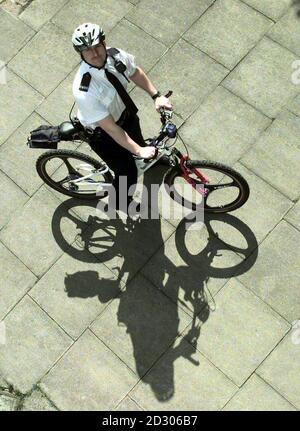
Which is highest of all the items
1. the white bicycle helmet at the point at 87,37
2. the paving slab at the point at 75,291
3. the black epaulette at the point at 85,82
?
the white bicycle helmet at the point at 87,37

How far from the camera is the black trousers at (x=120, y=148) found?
216 inches

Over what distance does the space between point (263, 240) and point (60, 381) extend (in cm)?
286

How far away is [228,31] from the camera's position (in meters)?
7.31

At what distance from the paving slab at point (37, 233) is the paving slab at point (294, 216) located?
8.70 feet

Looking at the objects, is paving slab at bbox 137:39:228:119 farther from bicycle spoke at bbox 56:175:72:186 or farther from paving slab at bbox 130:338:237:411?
paving slab at bbox 130:338:237:411

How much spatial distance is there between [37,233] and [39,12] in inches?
139

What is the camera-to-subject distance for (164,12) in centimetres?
A: 754

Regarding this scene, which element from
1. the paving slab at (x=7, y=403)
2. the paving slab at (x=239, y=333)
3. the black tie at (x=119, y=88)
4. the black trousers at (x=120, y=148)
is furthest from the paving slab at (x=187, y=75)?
the paving slab at (x=7, y=403)

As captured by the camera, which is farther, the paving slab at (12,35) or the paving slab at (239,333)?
the paving slab at (12,35)

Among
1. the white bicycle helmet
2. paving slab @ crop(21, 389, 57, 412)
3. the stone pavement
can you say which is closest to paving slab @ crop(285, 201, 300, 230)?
the stone pavement

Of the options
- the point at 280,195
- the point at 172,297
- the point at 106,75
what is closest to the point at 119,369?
the point at 172,297

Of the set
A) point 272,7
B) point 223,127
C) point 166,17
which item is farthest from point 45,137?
→ point 272,7

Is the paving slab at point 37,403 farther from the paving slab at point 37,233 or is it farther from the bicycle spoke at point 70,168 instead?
the bicycle spoke at point 70,168
